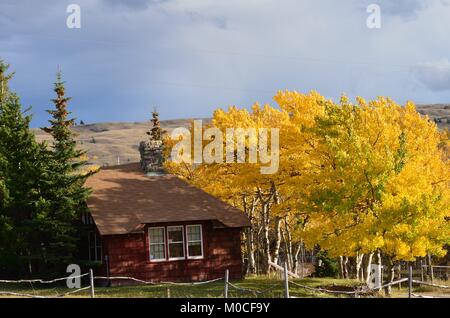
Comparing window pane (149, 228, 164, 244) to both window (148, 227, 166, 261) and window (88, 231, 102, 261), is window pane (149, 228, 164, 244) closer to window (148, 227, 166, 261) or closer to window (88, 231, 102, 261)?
window (148, 227, 166, 261)

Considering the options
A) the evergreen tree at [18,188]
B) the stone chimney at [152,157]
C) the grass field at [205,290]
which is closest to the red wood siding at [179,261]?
the grass field at [205,290]

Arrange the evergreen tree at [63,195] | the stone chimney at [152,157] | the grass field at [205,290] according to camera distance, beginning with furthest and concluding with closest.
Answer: the stone chimney at [152,157], the evergreen tree at [63,195], the grass field at [205,290]

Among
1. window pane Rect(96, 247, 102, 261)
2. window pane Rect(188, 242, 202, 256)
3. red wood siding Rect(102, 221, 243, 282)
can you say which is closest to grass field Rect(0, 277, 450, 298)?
red wood siding Rect(102, 221, 243, 282)

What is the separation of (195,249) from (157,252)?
2157mm

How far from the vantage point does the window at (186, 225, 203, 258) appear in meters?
37.2

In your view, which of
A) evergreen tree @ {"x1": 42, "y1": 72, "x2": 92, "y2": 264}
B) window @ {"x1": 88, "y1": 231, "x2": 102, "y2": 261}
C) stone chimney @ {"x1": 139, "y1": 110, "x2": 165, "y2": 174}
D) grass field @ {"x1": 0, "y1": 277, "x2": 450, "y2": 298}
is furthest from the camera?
stone chimney @ {"x1": 139, "y1": 110, "x2": 165, "y2": 174}

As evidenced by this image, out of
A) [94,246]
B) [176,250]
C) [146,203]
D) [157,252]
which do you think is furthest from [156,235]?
[94,246]

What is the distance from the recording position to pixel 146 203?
1487 inches

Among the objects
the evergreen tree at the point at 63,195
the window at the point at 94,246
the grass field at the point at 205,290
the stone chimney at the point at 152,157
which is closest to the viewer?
the grass field at the point at 205,290

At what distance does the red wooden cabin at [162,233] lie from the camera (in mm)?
35719

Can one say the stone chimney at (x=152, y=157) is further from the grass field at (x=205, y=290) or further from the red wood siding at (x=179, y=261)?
the grass field at (x=205, y=290)

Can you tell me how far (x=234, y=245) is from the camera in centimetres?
3853

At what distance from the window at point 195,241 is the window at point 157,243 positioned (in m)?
1.45
